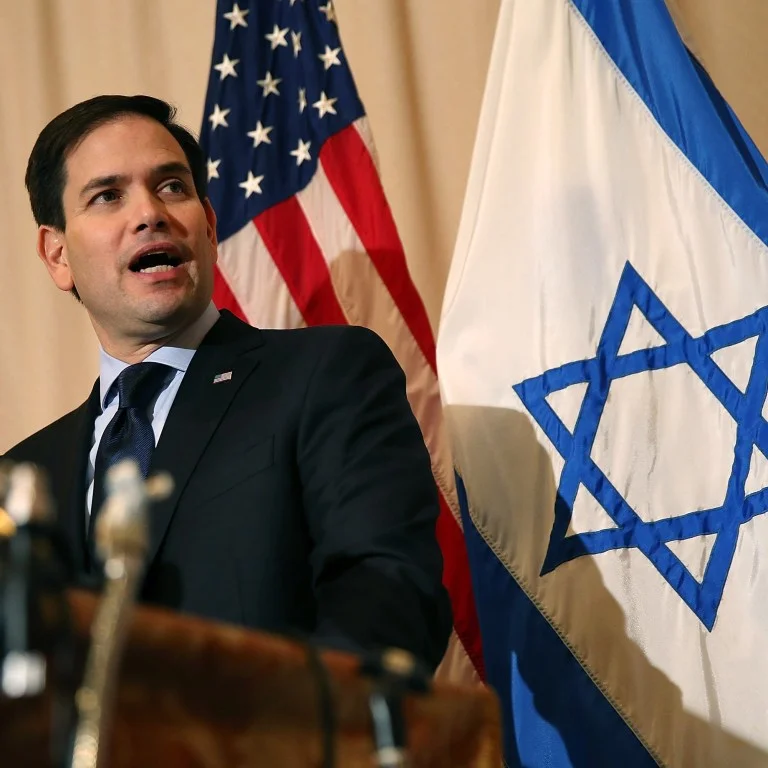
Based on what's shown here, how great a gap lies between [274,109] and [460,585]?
1.08 m

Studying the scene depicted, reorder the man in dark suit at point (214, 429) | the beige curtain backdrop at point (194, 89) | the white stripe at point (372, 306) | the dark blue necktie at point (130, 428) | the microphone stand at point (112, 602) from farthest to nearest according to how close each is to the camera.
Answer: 1. the beige curtain backdrop at point (194, 89)
2. the white stripe at point (372, 306)
3. the dark blue necktie at point (130, 428)
4. the man in dark suit at point (214, 429)
5. the microphone stand at point (112, 602)

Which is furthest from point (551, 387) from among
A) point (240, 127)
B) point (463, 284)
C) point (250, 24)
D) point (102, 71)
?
point (102, 71)

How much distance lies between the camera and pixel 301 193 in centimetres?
243

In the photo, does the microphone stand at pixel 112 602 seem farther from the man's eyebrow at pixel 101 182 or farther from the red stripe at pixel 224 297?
the red stripe at pixel 224 297

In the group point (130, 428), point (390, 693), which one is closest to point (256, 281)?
point (130, 428)

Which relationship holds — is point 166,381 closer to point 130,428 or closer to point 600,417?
point 130,428

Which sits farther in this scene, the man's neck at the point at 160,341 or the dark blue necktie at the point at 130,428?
the man's neck at the point at 160,341

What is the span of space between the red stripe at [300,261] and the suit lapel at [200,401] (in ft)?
1.47

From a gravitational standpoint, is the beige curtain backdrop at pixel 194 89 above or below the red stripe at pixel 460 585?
above

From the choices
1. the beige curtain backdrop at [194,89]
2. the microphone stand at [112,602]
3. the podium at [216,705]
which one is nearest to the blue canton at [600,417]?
the beige curtain backdrop at [194,89]

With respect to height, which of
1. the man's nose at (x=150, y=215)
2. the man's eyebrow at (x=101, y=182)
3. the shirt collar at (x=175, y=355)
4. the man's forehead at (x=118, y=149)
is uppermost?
the man's forehead at (x=118, y=149)

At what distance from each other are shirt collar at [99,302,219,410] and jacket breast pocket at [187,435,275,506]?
0.27 meters

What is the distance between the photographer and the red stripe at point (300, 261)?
7.79 ft

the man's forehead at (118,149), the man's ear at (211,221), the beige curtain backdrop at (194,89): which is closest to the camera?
the man's forehead at (118,149)
